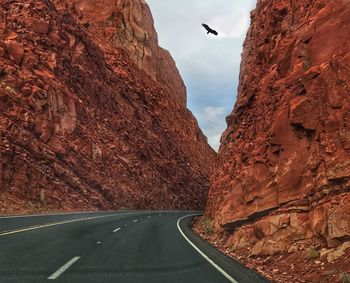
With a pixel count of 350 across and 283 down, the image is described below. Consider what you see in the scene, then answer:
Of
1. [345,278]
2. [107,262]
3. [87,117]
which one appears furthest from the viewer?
[87,117]

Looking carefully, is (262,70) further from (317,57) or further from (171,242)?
(171,242)

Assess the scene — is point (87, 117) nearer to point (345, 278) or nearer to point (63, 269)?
point (63, 269)

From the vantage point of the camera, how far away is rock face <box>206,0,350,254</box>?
36.8ft

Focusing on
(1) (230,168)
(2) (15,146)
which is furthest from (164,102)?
(1) (230,168)

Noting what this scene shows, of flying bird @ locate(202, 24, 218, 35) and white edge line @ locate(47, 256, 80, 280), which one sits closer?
white edge line @ locate(47, 256, 80, 280)

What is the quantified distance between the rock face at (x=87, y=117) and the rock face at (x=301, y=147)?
1882 centimetres

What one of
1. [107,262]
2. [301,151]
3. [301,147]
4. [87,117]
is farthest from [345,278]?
[87,117]

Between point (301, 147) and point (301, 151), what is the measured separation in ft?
0.47

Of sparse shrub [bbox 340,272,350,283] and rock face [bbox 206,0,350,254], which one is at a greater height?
rock face [bbox 206,0,350,254]

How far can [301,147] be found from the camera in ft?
44.3

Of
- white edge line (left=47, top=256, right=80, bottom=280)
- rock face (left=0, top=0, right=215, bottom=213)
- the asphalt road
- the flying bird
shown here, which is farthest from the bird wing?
rock face (left=0, top=0, right=215, bottom=213)

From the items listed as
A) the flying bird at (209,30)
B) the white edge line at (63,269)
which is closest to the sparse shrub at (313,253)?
the white edge line at (63,269)

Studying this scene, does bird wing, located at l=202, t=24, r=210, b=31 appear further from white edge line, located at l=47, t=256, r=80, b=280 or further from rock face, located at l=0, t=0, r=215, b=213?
rock face, located at l=0, t=0, r=215, b=213

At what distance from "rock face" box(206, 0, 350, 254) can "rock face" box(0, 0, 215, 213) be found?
18819 millimetres
